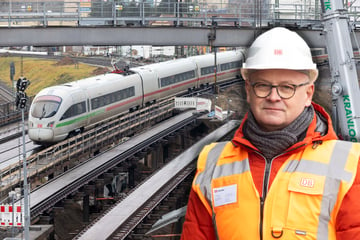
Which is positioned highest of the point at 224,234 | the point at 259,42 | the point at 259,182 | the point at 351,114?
the point at 259,42

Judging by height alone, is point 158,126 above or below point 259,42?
below

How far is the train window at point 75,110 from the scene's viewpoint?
38.7m

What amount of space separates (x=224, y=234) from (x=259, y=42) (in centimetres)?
81

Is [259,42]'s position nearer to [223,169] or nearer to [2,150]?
[223,169]

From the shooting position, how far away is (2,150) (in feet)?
139

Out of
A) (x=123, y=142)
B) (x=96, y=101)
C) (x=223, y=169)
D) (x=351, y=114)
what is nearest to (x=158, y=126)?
(x=123, y=142)

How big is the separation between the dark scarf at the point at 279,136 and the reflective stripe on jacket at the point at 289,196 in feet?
0.22

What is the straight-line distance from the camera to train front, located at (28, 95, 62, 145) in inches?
1500

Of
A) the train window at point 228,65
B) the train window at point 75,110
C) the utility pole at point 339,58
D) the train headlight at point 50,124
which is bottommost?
the train headlight at point 50,124

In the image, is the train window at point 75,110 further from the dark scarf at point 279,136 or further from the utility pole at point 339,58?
the dark scarf at point 279,136

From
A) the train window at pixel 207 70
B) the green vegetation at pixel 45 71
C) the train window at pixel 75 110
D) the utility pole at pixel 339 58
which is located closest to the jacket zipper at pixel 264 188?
the utility pole at pixel 339 58

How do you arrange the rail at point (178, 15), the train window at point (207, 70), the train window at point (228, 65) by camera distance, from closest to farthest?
the rail at point (178, 15)
the train window at point (207, 70)
the train window at point (228, 65)

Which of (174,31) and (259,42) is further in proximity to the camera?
(174,31)

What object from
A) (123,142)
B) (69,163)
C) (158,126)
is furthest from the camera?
(158,126)
